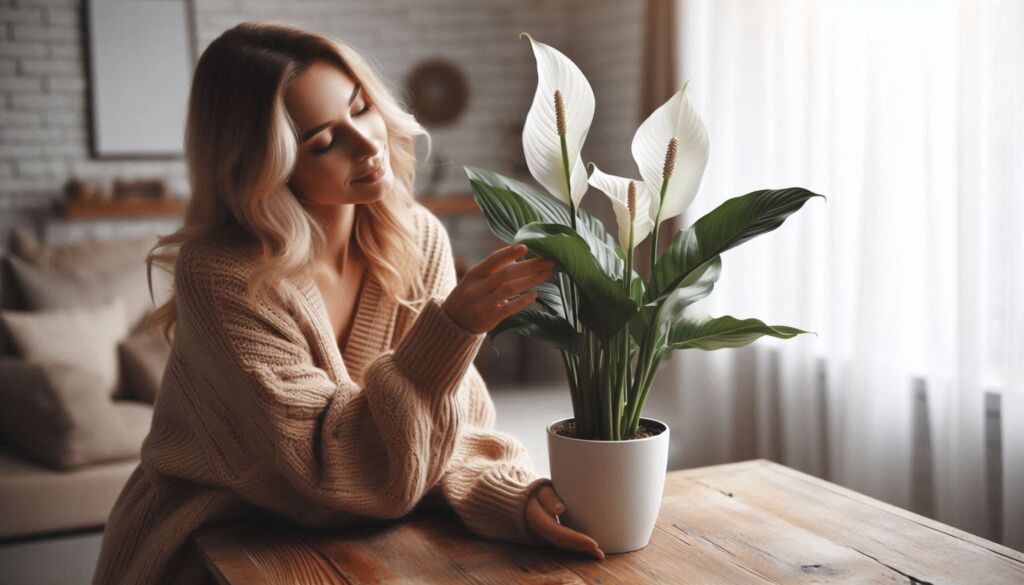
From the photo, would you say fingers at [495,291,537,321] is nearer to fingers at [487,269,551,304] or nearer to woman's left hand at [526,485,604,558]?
fingers at [487,269,551,304]

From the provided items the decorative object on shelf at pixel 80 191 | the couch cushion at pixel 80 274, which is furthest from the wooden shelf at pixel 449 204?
the couch cushion at pixel 80 274

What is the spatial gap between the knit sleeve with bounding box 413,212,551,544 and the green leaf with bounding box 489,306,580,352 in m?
0.15

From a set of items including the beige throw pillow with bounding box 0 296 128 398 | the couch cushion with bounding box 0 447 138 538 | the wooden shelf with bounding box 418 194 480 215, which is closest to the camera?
the couch cushion with bounding box 0 447 138 538

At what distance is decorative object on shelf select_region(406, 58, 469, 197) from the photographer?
15.7 ft

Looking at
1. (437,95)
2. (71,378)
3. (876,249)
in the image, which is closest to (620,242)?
(876,249)

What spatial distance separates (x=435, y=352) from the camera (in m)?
1.10

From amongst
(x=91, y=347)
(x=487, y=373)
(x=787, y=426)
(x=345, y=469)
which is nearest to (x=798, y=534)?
(x=345, y=469)

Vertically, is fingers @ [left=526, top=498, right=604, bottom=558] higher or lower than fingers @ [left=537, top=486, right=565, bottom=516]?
lower

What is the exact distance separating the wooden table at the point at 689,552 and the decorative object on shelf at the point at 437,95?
3.66 meters

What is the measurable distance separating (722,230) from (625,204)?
130 mm

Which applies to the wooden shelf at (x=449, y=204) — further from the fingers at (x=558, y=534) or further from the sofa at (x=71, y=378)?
the fingers at (x=558, y=534)

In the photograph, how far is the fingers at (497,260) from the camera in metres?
1.00

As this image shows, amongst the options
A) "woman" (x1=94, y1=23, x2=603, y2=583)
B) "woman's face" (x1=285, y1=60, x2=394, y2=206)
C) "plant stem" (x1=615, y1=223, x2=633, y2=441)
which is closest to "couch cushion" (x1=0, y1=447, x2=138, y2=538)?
"woman" (x1=94, y1=23, x2=603, y2=583)

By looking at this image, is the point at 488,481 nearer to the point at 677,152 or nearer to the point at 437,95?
the point at 677,152
